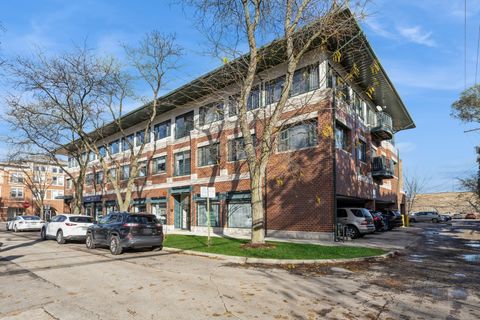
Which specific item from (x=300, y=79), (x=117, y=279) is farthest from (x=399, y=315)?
(x=300, y=79)

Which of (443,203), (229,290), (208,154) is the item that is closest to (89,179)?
(208,154)

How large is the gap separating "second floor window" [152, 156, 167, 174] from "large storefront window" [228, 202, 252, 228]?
363 inches

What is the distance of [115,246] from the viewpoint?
14523 millimetres

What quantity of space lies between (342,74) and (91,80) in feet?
55.0

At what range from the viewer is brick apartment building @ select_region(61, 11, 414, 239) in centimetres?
1981

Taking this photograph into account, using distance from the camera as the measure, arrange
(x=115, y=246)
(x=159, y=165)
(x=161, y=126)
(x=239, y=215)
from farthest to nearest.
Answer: (x=161, y=126) < (x=159, y=165) < (x=239, y=215) < (x=115, y=246)

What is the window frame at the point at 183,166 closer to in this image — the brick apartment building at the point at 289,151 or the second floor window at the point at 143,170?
the brick apartment building at the point at 289,151

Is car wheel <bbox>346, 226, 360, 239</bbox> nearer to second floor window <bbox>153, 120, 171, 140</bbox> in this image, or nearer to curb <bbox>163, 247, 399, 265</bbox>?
curb <bbox>163, 247, 399, 265</bbox>

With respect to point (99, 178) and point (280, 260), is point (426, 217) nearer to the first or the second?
point (99, 178)

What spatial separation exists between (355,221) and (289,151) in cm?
520

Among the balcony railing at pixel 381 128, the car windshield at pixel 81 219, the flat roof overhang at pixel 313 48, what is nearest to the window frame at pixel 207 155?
the flat roof overhang at pixel 313 48

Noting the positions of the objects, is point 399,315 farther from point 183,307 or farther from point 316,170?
point 316,170

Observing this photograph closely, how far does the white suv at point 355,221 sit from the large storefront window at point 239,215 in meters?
5.59

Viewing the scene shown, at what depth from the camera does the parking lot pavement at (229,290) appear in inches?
249
